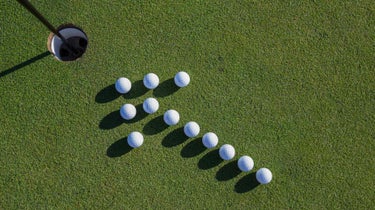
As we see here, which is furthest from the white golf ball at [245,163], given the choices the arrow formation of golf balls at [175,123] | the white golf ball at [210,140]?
the white golf ball at [210,140]

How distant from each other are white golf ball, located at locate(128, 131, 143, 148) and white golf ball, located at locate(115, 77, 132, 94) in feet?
1.72

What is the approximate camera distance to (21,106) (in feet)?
13.4

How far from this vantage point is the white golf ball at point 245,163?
3930 mm

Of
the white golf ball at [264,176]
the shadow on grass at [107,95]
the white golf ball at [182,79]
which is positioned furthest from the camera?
the shadow on grass at [107,95]

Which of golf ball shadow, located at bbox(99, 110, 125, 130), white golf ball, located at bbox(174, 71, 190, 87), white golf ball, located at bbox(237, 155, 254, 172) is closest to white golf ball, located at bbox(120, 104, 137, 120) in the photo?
golf ball shadow, located at bbox(99, 110, 125, 130)

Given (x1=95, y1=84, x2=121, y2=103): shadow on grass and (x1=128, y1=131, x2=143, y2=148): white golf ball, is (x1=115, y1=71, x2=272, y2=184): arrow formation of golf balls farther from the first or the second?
(x1=95, y1=84, x2=121, y2=103): shadow on grass

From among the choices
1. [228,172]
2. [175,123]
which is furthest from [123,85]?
[228,172]

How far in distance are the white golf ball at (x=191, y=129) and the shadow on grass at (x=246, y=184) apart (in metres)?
0.80

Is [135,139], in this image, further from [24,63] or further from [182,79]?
[24,63]

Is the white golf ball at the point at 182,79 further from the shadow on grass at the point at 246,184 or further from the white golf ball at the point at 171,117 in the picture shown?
the shadow on grass at the point at 246,184

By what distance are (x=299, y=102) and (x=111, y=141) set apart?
7.85ft

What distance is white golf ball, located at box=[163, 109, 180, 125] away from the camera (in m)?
3.96

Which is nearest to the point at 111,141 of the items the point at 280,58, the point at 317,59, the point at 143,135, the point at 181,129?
the point at 143,135

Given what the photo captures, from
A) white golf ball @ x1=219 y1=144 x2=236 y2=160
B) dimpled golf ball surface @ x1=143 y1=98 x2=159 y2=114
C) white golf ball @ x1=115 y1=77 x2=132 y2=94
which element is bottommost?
white golf ball @ x1=219 y1=144 x2=236 y2=160
